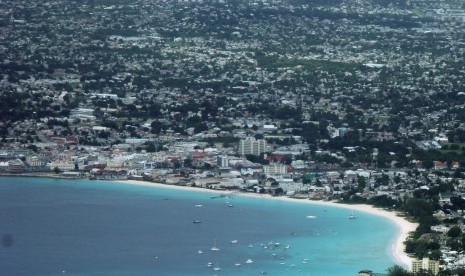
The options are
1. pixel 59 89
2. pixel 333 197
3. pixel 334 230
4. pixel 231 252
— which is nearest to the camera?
pixel 231 252

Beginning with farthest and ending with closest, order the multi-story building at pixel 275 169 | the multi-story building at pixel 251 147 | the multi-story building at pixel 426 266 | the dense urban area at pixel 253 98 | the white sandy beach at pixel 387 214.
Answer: the multi-story building at pixel 251 147 → the multi-story building at pixel 275 169 → the dense urban area at pixel 253 98 → the white sandy beach at pixel 387 214 → the multi-story building at pixel 426 266

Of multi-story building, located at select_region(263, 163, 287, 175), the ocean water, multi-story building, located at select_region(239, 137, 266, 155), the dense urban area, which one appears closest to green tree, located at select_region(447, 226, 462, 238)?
the dense urban area

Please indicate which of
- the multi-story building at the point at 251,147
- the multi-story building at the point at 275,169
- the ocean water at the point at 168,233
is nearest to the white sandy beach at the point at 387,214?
the ocean water at the point at 168,233

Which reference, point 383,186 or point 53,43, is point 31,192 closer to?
point 383,186

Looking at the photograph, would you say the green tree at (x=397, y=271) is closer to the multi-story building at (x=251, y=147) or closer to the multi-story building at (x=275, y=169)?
the multi-story building at (x=275, y=169)

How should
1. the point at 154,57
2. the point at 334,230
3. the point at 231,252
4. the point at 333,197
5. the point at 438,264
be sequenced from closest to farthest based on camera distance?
the point at 438,264 < the point at 231,252 < the point at 334,230 < the point at 333,197 < the point at 154,57

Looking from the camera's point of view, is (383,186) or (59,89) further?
(59,89)

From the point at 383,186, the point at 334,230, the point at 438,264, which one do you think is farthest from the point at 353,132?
the point at 438,264
